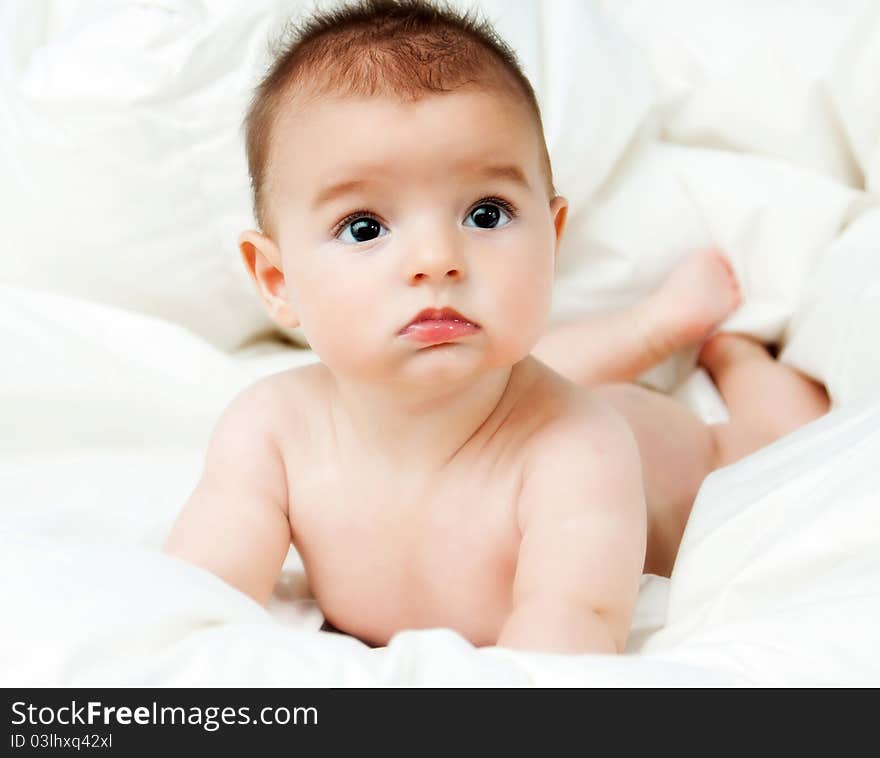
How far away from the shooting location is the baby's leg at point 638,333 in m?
1.49

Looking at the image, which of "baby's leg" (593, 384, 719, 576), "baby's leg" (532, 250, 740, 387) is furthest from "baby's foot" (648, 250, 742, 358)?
"baby's leg" (593, 384, 719, 576)

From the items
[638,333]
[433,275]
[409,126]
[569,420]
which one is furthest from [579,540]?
[638,333]

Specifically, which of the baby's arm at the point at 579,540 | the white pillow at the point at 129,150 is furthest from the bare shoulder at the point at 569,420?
the white pillow at the point at 129,150

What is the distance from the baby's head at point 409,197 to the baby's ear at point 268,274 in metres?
0.05

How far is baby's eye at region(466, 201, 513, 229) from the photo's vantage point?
3.15ft

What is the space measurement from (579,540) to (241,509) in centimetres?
29

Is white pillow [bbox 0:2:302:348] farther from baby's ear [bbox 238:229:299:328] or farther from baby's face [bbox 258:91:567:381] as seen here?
baby's face [bbox 258:91:567:381]

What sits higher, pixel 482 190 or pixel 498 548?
pixel 482 190

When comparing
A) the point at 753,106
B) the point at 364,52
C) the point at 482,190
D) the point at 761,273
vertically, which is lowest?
the point at 482,190
